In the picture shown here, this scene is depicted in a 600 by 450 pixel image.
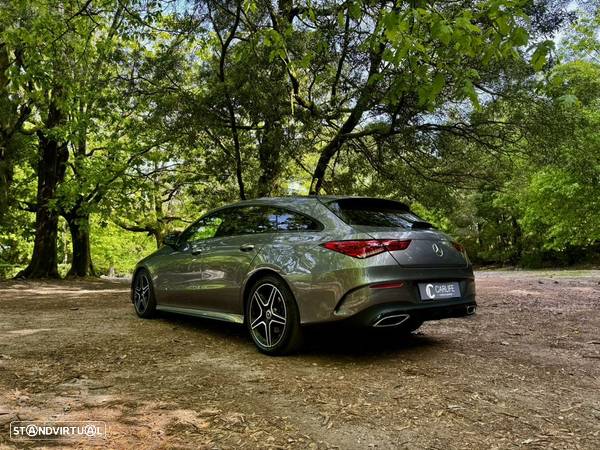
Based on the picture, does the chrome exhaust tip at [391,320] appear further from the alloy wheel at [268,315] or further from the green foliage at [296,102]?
the green foliage at [296,102]

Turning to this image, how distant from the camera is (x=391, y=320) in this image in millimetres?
4016

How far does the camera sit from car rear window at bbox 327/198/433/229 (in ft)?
14.6

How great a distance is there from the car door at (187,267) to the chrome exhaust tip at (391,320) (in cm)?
232

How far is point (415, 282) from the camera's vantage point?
415 centimetres

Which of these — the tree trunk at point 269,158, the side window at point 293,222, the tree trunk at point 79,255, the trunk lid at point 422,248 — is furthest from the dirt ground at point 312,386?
the tree trunk at point 79,255

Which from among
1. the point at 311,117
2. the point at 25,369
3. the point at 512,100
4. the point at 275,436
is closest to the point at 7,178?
the point at 311,117

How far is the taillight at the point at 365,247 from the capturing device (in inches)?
160

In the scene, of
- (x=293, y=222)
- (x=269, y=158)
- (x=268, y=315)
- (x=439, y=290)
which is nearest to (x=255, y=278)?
(x=268, y=315)

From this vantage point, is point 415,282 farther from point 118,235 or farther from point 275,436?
point 118,235

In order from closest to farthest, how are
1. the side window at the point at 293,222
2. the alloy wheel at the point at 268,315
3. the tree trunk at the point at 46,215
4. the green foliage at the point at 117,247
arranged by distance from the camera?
the alloy wheel at the point at 268,315, the side window at the point at 293,222, the tree trunk at the point at 46,215, the green foliage at the point at 117,247

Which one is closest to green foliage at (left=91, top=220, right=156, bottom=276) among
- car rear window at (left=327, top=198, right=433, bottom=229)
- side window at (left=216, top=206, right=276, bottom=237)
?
side window at (left=216, top=206, right=276, bottom=237)

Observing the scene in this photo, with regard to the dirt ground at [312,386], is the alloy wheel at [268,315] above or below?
above

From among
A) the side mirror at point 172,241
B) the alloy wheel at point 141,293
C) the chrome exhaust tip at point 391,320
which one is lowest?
the chrome exhaust tip at point 391,320

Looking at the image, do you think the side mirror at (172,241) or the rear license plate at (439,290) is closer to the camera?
the rear license plate at (439,290)
